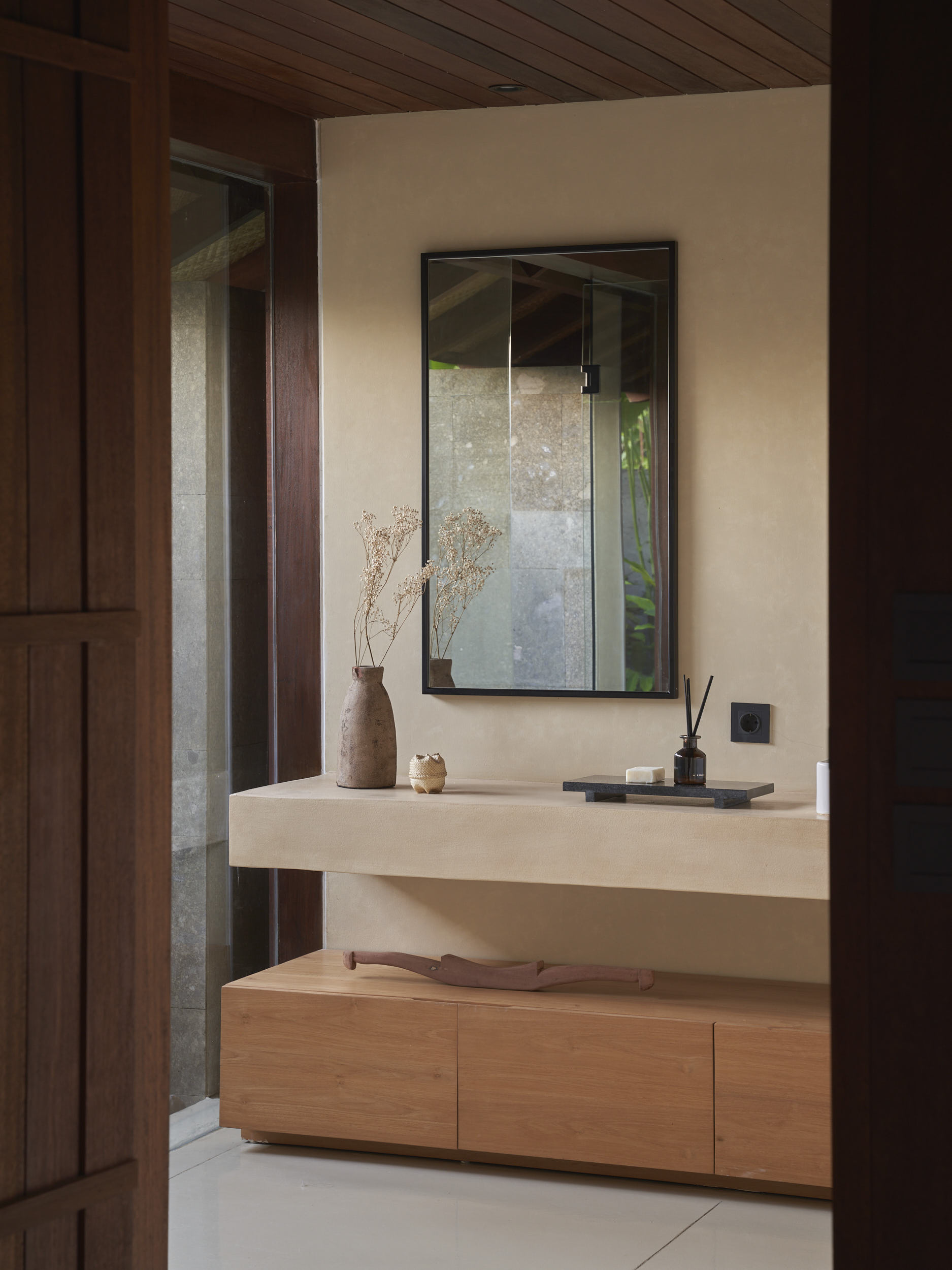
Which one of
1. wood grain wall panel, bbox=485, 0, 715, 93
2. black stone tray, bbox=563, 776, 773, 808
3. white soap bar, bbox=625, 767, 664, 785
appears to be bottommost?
black stone tray, bbox=563, 776, 773, 808

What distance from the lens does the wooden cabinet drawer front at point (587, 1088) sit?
3.44 metres

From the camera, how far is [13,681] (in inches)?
64.0

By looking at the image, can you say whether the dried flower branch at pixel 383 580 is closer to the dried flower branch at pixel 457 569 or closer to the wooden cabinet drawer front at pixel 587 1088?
the dried flower branch at pixel 457 569

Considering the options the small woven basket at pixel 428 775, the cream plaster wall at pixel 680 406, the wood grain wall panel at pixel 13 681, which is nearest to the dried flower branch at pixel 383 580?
the cream plaster wall at pixel 680 406

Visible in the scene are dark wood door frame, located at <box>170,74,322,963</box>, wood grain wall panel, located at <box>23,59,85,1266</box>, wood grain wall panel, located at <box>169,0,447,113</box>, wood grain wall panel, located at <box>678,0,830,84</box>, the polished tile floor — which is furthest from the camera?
dark wood door frame, located at <box>170,74,322,963</box>

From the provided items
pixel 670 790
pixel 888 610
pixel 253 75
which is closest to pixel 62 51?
pixel 888 610

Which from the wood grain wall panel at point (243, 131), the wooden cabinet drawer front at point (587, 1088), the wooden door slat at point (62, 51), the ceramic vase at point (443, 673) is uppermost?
the wood grain wall panel at point (243, 131)

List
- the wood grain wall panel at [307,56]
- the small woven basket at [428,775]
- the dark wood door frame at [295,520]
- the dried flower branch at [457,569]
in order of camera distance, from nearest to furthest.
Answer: the wood grain wall panel at [307,56]
the small woven basket at [428,775]
the dried flower branch at [457,569]
the dark wood door frame at [295,520]

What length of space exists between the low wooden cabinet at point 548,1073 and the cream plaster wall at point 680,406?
0.31 meters

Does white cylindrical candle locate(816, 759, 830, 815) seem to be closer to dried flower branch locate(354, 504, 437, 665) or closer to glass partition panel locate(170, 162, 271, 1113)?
dried flower branch locate(354, 504, 437, 665)

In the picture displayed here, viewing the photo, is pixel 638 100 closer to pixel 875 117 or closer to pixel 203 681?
pixel 203 681

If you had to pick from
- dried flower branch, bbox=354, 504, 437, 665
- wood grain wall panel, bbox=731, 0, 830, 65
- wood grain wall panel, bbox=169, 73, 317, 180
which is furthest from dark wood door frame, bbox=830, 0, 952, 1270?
A: wood grain wall panel, bbox=169, 73, 317, 180

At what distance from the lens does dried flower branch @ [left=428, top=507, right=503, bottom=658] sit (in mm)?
3992

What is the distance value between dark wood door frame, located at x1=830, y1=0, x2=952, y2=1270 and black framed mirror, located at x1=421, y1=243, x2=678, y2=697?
2.28 metres
